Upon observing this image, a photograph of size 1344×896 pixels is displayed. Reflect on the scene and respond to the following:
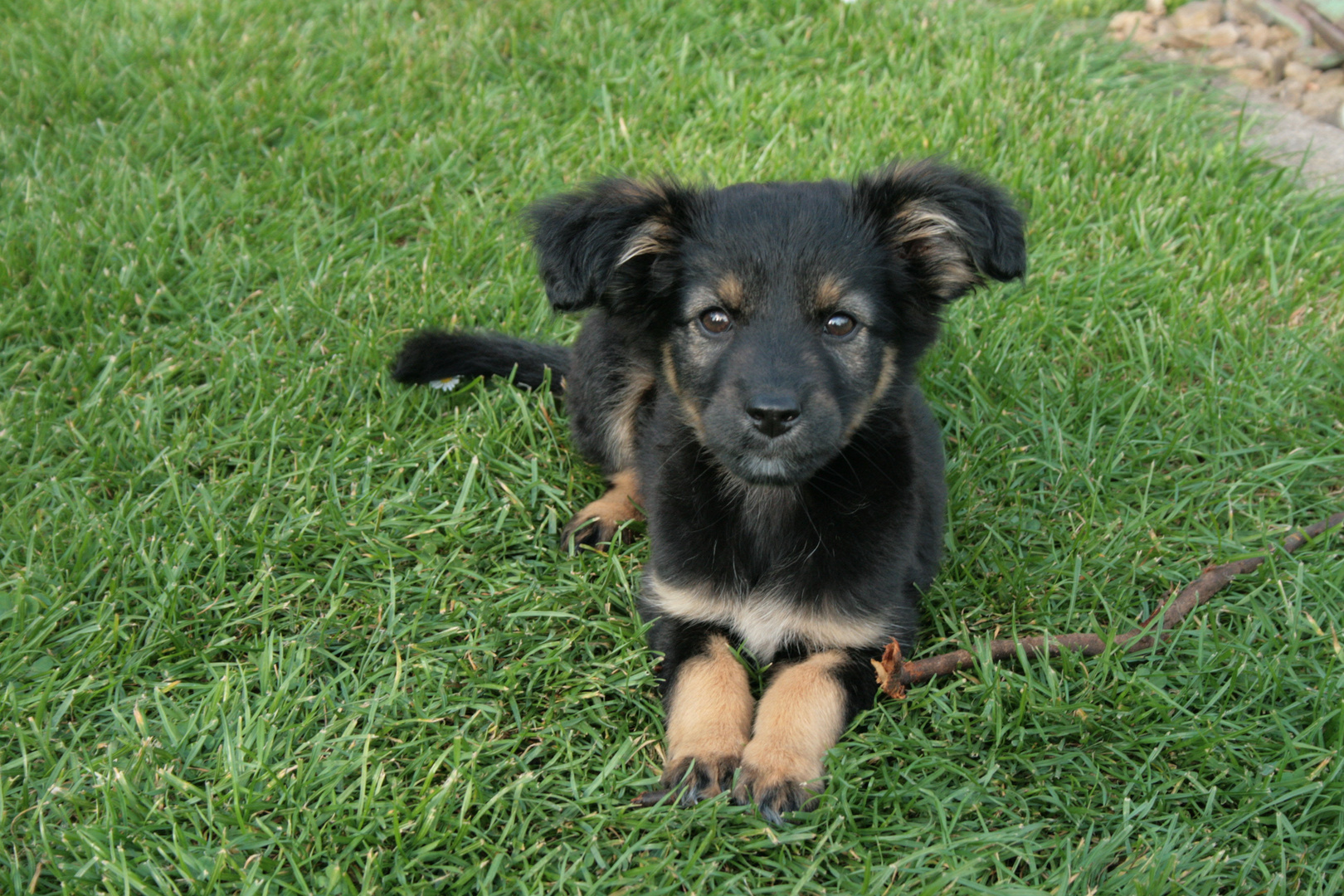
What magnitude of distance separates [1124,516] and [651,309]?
4.98 feet

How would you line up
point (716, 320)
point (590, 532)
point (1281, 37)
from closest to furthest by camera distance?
point (716, 320)
point (590, 532)
point (1281, 37)

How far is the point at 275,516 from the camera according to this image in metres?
3.06

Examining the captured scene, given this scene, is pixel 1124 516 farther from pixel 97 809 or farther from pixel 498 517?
pixel 97 809

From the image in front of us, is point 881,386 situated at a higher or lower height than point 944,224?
lower

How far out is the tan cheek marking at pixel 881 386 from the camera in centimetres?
250

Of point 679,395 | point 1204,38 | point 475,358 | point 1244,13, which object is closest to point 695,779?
point 679,395

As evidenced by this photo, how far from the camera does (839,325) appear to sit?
2438mm

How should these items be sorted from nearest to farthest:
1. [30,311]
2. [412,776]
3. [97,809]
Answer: [97,809], [412,776], [30,311]

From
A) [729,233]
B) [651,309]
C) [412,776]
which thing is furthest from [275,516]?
[729,233]

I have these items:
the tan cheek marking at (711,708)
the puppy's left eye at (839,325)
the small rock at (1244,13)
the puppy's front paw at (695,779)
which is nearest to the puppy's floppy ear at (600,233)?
the puppy's left eye at (839,325)

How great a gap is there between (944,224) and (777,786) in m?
1.26

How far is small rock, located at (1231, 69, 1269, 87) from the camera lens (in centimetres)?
503

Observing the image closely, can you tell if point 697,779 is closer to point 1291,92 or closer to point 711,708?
point 711,708

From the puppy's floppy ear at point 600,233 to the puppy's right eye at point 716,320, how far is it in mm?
188
